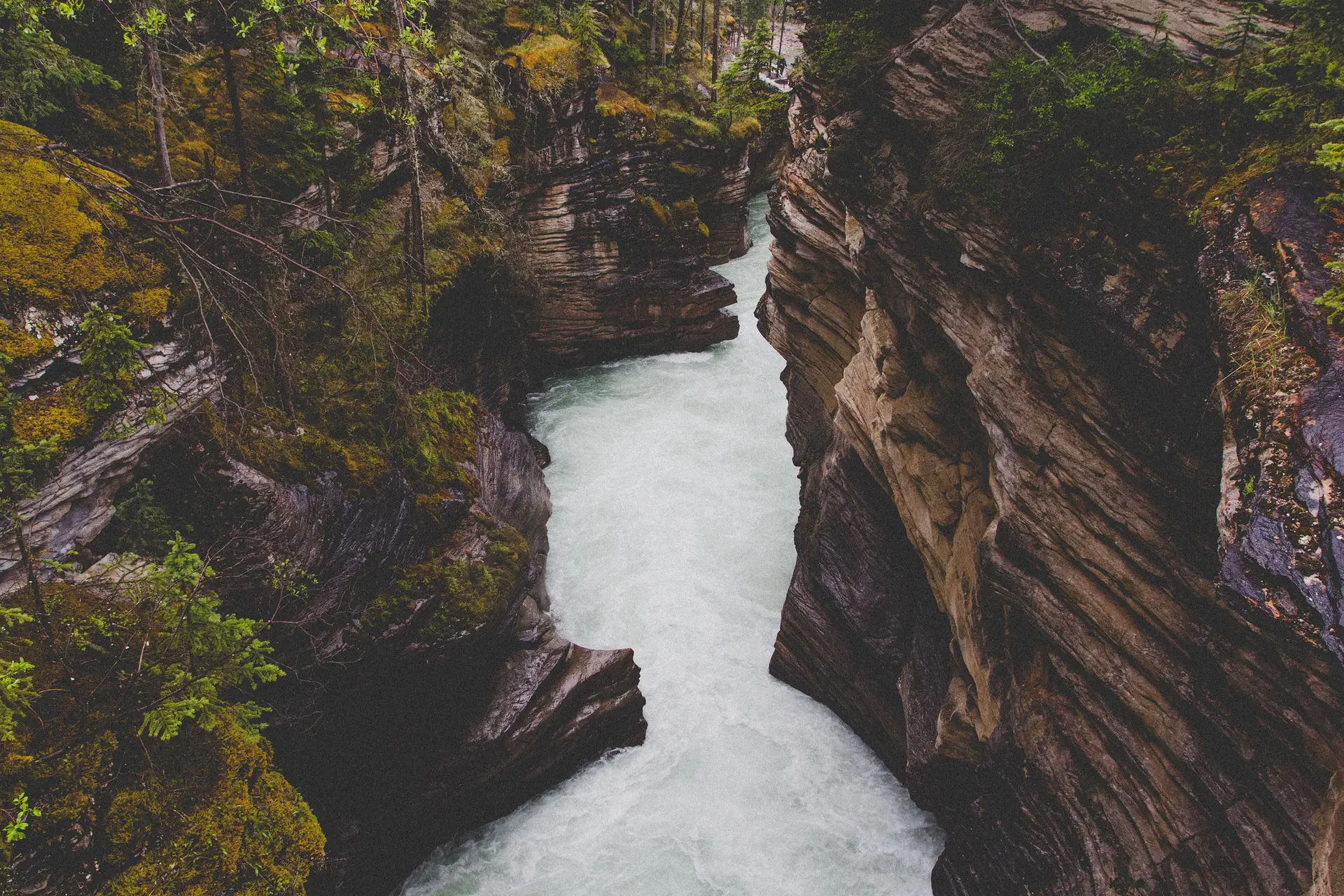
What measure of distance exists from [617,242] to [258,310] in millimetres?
19926

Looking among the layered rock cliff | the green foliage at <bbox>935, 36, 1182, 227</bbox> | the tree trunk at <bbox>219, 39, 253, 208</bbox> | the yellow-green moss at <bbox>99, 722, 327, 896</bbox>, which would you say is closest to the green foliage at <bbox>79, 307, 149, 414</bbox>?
the layered rock cliff

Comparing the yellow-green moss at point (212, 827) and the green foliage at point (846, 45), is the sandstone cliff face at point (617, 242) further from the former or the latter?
the yellow-green moss at point (212, 827)

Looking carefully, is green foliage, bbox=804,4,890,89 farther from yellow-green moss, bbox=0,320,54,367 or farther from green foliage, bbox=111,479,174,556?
green foliage, bbox=111,479,174,556

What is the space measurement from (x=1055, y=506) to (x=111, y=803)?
9.42 m

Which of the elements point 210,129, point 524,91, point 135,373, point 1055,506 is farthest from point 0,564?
point 524,91

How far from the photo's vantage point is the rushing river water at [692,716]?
37.2ft

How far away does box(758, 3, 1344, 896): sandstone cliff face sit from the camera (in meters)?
5.42

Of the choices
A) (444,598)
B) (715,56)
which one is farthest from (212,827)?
(715,56)

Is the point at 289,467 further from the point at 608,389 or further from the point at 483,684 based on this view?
the point at 608,389

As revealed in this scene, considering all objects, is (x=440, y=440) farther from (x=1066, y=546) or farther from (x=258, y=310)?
(x=1066, y=546)

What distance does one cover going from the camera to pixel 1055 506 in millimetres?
7691

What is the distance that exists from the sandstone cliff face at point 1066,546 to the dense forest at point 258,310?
0.27 meters

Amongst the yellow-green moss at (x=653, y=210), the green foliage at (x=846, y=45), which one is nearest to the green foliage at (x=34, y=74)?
the green foliage at (x=846, y=45)

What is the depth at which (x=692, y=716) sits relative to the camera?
45.1 ft
